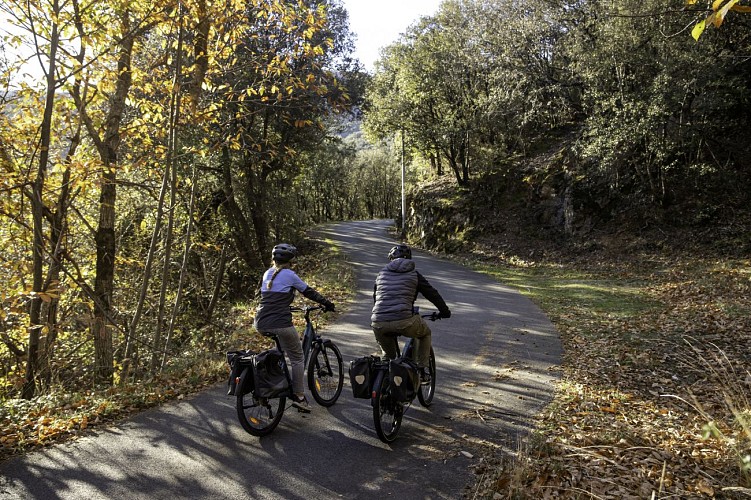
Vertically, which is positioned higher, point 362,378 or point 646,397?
point 362,378

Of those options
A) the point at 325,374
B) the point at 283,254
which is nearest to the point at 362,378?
the point at 325,374

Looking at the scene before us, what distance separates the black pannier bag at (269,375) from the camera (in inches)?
206

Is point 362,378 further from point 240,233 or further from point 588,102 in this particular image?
point 588,102

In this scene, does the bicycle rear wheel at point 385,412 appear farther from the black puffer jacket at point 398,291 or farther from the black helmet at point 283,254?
the black helmet at point 283,254

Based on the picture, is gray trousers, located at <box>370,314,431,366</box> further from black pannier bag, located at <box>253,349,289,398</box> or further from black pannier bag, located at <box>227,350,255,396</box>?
black pannier bag, located at <box>227,350,255,396</box>

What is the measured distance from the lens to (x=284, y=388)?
18.0 ft

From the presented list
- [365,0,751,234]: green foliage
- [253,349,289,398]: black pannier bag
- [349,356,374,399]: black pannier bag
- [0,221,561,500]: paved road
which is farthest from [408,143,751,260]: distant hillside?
[253,349,289,398]: black pannier bag

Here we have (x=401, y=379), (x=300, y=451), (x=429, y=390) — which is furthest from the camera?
(x=429, y=390)

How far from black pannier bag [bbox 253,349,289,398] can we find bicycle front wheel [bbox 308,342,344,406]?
769 millimetres

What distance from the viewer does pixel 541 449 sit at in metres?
5.02

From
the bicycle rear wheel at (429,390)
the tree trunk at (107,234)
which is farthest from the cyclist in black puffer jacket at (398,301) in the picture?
the tree trunk at (107,234)

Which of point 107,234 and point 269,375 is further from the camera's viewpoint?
point 107,234

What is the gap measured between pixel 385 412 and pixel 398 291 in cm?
138

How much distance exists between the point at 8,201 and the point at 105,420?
374cm
